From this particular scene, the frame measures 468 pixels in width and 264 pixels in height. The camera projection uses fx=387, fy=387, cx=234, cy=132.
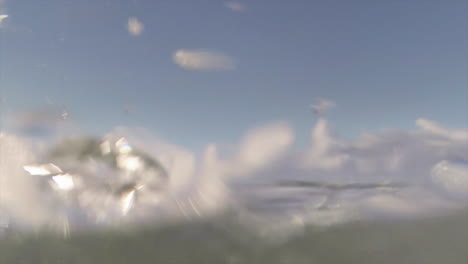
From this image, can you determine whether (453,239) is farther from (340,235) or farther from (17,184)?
(17,184)

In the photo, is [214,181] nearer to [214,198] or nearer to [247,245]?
[214,198]

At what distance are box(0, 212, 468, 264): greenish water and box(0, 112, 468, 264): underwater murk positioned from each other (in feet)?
0.09

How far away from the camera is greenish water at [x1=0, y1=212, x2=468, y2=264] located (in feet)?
19.7

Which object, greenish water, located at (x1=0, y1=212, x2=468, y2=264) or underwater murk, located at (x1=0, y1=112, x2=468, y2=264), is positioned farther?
greenish water, located at (x1=0, y1=212, x2=468, y2=264)

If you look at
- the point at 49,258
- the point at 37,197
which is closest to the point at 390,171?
the point at 37,197

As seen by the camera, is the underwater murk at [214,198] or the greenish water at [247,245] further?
the greenish water at [247,245]

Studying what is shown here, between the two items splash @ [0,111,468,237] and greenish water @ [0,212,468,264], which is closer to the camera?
splash @ [0,111,468,237]

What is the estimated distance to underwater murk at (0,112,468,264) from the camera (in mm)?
4492

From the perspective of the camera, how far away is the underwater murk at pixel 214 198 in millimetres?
4492

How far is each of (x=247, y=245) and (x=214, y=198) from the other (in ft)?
4.69

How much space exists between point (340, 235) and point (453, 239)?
9.78 feet

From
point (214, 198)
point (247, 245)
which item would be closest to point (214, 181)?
point (214, 198)

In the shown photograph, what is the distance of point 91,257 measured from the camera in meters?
6.75

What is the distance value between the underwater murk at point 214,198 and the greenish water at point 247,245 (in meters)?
0.03
